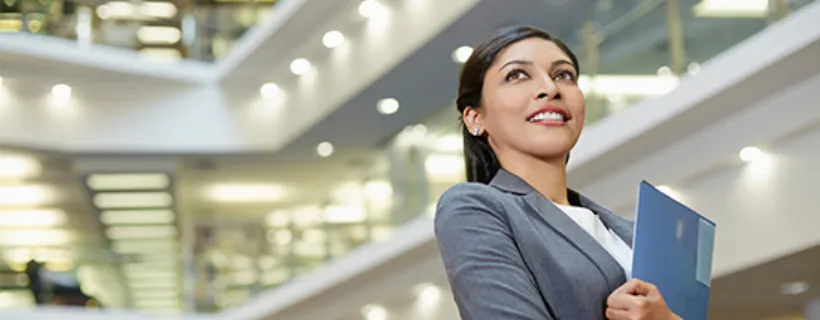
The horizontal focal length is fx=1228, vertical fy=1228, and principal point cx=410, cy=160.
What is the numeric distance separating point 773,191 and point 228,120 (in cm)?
831

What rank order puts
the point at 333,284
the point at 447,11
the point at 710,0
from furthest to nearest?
the point at 333,284
the point at 447,11
the point at 710,0

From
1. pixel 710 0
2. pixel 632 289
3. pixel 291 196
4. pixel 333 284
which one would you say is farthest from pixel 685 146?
pixel 291 196

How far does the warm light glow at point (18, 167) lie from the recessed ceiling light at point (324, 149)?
11.2 feet

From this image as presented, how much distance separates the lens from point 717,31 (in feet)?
23.7

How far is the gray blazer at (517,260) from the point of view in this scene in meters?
1.48

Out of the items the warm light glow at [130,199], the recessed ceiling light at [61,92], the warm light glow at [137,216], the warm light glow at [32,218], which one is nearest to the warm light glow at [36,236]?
the warm light glow at [32,218]

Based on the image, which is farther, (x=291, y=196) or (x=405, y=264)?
(x=291, y=196)

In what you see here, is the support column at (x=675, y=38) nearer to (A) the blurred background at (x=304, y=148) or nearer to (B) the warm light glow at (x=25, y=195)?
(A) the blurred background at (x=304, y=148)

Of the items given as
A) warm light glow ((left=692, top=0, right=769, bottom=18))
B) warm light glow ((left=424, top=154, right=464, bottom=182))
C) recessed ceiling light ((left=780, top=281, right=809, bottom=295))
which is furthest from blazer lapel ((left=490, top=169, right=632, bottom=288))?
warm light glow ((left=424, top=154, right=464, bottom=182))

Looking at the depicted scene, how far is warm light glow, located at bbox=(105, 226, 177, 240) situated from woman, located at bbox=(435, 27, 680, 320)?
51.1 ft

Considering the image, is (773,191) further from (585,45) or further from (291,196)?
(291,196)

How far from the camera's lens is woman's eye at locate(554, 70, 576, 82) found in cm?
173

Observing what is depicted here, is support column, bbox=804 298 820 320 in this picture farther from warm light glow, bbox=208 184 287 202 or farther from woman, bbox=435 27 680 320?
warm light glow, bbox=208 184 287 202

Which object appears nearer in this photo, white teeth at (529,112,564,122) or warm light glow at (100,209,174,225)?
white teeth at (529,112,564,122)
